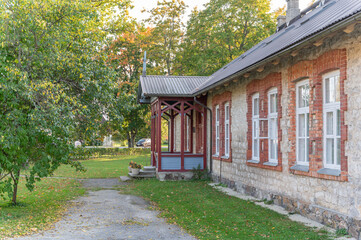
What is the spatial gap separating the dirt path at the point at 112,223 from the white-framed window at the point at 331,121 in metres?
3.30

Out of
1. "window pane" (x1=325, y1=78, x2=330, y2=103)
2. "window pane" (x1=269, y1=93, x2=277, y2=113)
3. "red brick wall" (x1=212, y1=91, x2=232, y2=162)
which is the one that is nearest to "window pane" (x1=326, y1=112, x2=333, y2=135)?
"window pane" (x1=325, y1=78, x2=330, y2=103)

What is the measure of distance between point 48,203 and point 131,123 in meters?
28.5

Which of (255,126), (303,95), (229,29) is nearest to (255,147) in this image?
(255,126)

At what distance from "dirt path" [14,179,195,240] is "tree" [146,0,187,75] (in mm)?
25633

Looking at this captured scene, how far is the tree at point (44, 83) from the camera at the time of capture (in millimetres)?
8812

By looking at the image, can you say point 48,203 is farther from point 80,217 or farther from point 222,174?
point 222,174

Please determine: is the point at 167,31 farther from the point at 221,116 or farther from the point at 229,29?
the point at 221,116

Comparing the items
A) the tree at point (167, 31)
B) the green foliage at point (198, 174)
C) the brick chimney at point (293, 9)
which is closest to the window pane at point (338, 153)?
the brick chimney at point (293, 9)

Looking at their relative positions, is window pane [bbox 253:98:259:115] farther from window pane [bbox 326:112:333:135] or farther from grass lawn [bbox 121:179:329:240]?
window pane [bbox 326:112:333:135]

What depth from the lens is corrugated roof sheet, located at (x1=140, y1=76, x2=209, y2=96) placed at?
17641 millimetres

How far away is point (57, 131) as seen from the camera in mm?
9336

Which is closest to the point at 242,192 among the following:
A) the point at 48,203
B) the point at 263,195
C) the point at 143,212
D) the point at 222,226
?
the point at 263,195

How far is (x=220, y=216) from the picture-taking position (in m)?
9.35

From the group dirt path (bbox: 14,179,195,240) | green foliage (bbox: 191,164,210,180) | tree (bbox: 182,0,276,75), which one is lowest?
dirt path (bbox: 14,179,195,240)
